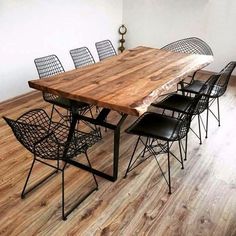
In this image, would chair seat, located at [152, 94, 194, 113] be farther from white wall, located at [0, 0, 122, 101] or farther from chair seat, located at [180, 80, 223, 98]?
white wall, located at [0, 0, 122, 101]

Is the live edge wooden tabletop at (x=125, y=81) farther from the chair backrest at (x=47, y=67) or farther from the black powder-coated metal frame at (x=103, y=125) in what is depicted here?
the chair backrest at (x=47, y=67)

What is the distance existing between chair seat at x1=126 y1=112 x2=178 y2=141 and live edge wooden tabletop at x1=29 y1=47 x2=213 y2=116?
0.27 metres

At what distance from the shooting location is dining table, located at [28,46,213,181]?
1.92 m

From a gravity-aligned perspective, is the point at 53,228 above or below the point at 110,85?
below

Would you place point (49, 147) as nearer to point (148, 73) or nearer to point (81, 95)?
point (81, 95)

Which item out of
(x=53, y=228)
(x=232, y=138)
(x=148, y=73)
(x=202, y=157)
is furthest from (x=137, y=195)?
(x=232, y=138)

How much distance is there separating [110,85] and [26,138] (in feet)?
2.44

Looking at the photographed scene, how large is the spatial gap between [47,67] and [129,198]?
1562 millimetres

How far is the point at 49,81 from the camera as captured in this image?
2266 mm

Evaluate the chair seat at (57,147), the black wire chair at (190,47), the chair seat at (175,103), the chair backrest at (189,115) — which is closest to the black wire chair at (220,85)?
the chair seat at (175,103)

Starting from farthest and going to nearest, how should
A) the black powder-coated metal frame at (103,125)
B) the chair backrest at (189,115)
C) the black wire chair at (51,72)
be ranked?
1. the black wire chair at (51,72)
2. the black powder-coated metal frame at (103,125)
3. the chair backrest at (189,115)

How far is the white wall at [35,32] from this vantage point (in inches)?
137

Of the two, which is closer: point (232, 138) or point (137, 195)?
point (137, 195)

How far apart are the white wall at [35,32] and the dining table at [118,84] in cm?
142
